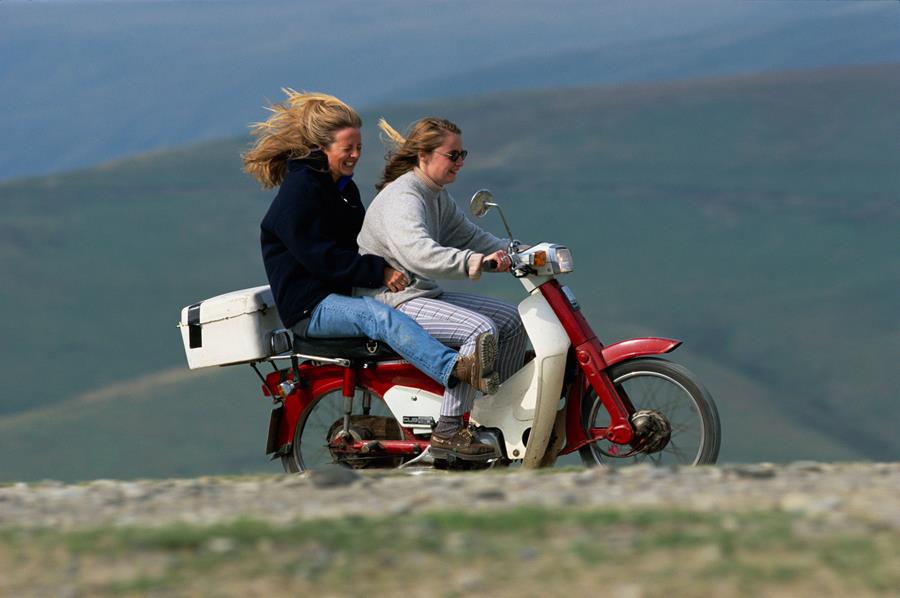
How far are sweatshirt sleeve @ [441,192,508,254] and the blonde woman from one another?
1.44 ft

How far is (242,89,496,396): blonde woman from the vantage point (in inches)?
255

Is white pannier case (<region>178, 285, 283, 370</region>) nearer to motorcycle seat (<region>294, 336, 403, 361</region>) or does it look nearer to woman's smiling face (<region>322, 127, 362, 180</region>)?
motorcycle seat (<region>294, 336, 403, 361</region>)

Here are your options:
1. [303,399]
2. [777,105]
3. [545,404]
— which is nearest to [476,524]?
[545,404]

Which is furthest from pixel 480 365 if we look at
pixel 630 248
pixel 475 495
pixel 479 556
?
pixel 630 248

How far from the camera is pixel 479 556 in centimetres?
423

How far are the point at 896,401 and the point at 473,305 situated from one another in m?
31.7

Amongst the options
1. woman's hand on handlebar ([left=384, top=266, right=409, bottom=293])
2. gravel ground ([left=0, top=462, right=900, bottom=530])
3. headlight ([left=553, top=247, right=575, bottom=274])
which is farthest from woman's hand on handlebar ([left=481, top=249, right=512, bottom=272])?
gravel ground ([left=0, top=462, right=900, bottom=530])

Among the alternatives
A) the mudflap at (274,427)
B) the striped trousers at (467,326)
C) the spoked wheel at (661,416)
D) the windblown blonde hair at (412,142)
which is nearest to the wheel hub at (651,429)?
the spoked wheel at (661,416)

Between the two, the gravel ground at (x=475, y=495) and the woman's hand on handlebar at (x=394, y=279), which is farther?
the woman's hand on handlebar at (x=394, y=279)

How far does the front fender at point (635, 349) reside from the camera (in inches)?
255

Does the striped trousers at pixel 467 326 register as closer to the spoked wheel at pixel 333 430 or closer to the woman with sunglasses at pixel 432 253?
the woman with sunglasses at pixel 432 253

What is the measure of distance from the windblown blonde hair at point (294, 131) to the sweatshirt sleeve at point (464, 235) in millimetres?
661

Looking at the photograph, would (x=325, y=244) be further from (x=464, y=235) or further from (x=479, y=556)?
(x=479, y=556)

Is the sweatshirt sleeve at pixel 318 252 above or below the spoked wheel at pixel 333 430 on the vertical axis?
above
